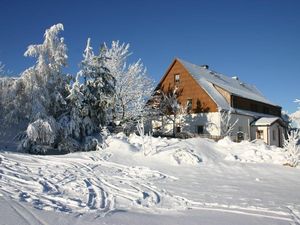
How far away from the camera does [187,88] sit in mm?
31391

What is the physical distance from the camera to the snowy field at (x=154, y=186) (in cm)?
610

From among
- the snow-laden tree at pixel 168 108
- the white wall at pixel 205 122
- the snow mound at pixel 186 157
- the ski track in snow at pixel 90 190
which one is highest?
the snow-laden tree at pixel 168 108

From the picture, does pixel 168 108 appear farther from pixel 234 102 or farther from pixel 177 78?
pixel 234 102

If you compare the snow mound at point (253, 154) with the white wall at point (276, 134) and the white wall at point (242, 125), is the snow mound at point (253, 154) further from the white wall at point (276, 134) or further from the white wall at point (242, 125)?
the white wall at point (276, 134)

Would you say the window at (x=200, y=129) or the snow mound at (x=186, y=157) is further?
the window at (x=200, y=129)

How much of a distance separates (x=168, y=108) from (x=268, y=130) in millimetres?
10260

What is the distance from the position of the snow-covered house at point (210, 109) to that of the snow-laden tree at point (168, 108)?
12.7 inches

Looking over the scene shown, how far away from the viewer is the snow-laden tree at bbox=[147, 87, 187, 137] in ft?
101

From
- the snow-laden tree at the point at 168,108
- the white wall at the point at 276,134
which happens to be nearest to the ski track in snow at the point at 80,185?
the snow-laden tree at the point at 168,108

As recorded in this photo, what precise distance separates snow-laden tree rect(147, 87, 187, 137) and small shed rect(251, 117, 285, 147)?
25.0ft

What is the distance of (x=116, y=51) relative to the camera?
2742 cm

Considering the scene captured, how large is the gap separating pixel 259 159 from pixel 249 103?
1942 cm

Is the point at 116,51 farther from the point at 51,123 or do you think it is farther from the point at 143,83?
the point at 51,123

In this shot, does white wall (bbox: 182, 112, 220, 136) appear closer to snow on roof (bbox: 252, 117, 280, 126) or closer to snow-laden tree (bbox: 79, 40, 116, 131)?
snow on roof (bbox: 252, 117, 280, 126)
